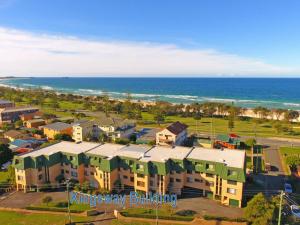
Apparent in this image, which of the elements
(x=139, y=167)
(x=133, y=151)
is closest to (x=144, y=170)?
(x=139, y=167)

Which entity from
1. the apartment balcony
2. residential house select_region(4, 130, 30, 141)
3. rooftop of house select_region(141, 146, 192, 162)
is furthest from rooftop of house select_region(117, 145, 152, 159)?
residential house select_region(4, 130, 30, 141)

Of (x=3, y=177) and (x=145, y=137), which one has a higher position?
(x=145, y=137)

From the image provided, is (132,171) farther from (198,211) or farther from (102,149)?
(198,211)

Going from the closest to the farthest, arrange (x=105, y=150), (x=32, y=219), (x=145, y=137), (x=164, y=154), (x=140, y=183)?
(x=32, y=219) → (x=140, y=183) → (x=164, y=154) → (x=105, y=150) → (x=145, y=137)

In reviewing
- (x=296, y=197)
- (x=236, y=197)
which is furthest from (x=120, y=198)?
(x=296, y=197)

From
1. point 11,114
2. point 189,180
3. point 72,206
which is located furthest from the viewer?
point 11,114

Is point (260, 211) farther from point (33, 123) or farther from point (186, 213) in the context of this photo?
point (33, 123)

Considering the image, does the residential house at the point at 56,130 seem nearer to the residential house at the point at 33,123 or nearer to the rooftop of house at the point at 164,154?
the residential house at the point at 33,123
